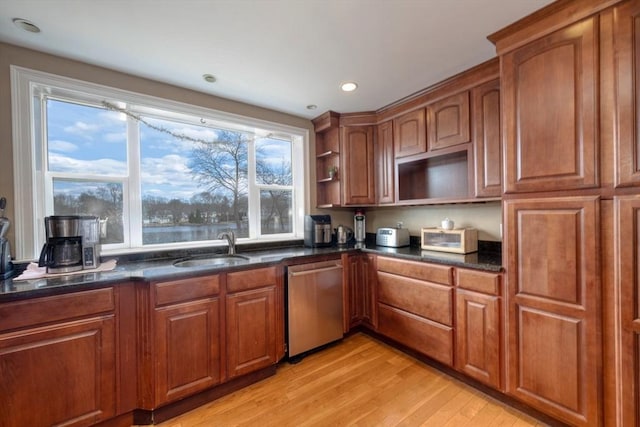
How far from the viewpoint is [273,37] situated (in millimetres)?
1686

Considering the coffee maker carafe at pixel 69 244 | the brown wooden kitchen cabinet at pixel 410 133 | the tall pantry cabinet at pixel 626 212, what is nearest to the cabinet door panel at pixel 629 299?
the tall pantry cabinet at pixel 626 212

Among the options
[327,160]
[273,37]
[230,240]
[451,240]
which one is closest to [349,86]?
[273,37]

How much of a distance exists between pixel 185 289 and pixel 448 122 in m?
2.44

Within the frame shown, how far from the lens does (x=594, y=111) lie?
138 cm

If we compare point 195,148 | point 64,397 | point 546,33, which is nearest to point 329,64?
point 546,33

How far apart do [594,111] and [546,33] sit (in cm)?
54

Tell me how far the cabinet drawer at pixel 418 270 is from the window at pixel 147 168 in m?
1.13

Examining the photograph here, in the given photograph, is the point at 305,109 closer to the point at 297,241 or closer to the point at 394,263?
the point at 297,241

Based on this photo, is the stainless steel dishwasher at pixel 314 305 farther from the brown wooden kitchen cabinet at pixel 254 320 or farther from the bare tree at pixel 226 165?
the bare tree at pixel 226 165

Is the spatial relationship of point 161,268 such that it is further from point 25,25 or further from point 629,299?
point 629,299

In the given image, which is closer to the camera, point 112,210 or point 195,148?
point 112,210

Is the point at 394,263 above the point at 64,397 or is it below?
above

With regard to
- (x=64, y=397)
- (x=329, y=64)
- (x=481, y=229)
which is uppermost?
(x=329, y=64)

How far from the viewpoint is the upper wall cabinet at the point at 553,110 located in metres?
1.39
